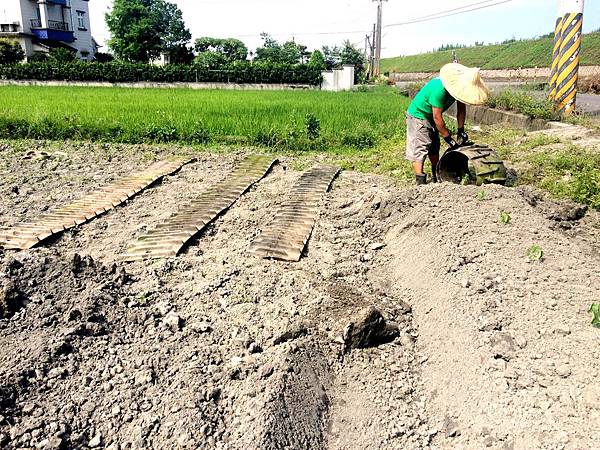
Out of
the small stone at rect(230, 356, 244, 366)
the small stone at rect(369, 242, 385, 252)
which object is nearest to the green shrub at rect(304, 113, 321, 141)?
the small stone at rect(369, 242, 385, 252)

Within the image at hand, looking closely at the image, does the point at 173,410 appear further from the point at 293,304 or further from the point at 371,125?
the point at 371,125

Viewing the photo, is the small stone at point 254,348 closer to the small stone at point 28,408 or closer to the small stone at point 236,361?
the small stone at point 236,361

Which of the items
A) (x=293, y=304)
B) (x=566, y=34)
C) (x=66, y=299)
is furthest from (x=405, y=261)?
(x=566, y=34)

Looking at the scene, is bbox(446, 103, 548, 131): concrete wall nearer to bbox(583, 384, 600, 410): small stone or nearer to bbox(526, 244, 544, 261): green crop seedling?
bbox(526, 244, 544, 261): green crop seedling

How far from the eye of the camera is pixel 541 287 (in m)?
2.87

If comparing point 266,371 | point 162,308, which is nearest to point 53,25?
point 162,308

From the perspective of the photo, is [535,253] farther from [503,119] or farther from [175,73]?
[175,73]

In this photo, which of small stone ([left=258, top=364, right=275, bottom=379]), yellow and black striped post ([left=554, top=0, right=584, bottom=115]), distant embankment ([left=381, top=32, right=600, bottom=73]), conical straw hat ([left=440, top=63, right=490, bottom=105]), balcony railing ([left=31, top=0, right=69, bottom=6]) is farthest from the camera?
balcony railing ([left=31, top=0, right=69, bottom=6])

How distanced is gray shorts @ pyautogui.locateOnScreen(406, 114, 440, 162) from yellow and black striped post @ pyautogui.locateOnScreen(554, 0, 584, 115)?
15.9 feet

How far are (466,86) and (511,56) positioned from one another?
44.9 metres

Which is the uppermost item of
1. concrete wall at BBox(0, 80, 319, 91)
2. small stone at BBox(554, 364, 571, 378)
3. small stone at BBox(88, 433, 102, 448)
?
concrete wall at BBox(0, 80, 319, 91)

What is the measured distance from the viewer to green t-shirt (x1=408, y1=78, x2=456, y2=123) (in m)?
5.14

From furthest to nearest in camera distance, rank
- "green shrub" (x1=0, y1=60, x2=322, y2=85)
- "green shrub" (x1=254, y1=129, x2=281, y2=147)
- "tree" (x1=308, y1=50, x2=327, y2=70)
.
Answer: "tree" (x1=308, y1=50, x2=327, y2=70) → "green shrub" (x1=0, y1=60, x2=322, y2=85) → "green shrub" (x1=254, y1=129, x2=281, y2=147)

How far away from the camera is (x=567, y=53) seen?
934 cm
